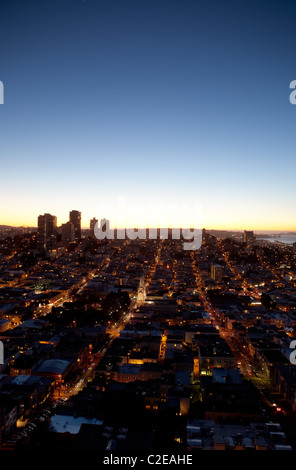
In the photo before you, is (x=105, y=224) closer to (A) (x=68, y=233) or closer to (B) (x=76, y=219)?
(B) (x=76, y=219)

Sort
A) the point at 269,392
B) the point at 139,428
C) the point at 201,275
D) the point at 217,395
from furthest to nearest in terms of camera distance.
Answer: the point at 201,275
the point at 269,392
the point at 217,395
the point at 139,428

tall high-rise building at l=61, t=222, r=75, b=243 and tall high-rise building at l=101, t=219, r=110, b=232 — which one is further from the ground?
tall high-rise building at l=101, t=219, r=110, b=232

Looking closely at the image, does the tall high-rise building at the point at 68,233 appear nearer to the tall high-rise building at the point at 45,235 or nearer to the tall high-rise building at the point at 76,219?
the tall high-rise building at the point at 76,219

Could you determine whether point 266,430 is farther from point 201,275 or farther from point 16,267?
point 16,267

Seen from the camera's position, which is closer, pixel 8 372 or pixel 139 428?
pixel 139 428

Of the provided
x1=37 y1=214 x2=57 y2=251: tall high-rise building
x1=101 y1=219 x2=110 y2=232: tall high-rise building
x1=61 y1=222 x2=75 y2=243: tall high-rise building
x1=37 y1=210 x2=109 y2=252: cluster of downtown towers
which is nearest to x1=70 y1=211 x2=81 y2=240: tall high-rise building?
x1=37 y1=210 x2=109 y2=252: cluster of downtown towers

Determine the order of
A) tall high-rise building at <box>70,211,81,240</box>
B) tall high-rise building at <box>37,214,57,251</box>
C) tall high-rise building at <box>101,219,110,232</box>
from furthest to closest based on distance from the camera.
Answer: tall high-rise building at <box>101,219,110,232</box>, tall high-rise building at <box>70,211,81,240</box>, tall high-rise building at <box>37,214,57,251</box>


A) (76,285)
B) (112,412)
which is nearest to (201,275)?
(76,285)

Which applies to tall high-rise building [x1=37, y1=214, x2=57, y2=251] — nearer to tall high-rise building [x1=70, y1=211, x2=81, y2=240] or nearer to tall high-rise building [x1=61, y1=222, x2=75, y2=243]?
tall high-rise building [x1=61, y1=222, x2=75, y2=243]
